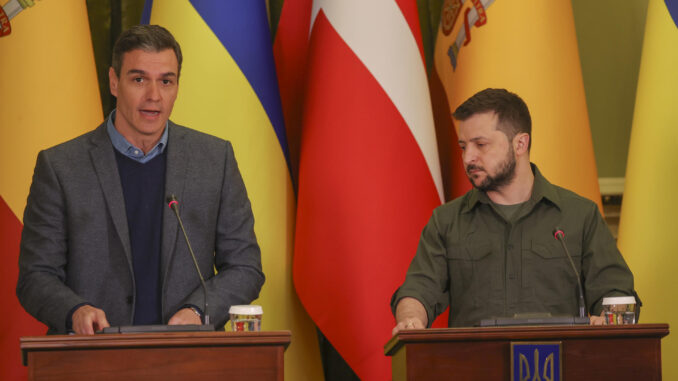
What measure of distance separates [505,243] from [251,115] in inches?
48.9

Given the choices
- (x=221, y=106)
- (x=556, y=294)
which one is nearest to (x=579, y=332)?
(x=556, y=294)

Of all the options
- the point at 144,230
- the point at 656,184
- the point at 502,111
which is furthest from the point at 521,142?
the point at 144,230

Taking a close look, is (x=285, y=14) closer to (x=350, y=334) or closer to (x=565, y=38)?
(x=565, y=38)

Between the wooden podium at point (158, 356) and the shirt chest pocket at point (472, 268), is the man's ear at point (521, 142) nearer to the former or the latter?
the shirt chest pocket at point (472, 268)

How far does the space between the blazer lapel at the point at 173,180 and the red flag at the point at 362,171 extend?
0.90 meters

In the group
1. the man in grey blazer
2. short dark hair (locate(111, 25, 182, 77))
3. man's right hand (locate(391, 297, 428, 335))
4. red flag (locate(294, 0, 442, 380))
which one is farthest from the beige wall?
short dark hair (locate(111, 25, 182, 77))

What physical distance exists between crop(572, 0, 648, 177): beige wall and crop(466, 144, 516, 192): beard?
1690 millimetres

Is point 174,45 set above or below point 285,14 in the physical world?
below

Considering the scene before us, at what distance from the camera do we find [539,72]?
12.2 feet

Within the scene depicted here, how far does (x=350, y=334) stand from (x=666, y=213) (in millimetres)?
1296

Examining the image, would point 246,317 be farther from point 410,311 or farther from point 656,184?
point 656,184

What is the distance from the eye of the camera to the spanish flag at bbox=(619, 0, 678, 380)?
3348 millimetres

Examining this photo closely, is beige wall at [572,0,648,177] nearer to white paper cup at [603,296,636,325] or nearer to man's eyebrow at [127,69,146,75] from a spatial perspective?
white paper cup at [603,296,636,325]

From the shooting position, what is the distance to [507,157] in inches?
116
